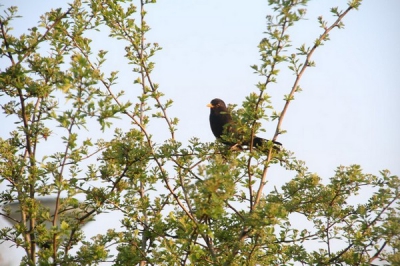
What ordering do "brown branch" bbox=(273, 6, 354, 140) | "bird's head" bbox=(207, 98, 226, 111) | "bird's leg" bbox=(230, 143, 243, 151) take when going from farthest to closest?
1. "bird's head" bbox=(207, 98, 226, 111)
2. "bird's leg" bbox=(230, 143, 243, 151)
3. "brown branch" bbox=(273, 6, 354, 140)

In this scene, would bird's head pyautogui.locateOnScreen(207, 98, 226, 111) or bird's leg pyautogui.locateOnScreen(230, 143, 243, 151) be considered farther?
bird's head pyautogui.locateOnScreen(207, 98, 226, 111)

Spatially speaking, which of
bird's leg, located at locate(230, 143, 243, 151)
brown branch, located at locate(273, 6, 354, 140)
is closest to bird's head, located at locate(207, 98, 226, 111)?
bird's leg, located at locate(230, 143, 243, 151)

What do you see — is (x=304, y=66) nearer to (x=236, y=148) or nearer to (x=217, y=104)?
(x=236, y=148)

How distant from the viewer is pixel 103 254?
505cm

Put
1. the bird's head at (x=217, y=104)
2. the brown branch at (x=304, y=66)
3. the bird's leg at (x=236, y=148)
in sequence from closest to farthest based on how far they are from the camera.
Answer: the brown branch at (x=304, y=66), the bird's leg at (x=236, y=148), the bird's head at (x=217, y=104)

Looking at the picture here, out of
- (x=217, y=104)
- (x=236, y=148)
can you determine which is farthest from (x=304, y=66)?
(x=217, y=104)

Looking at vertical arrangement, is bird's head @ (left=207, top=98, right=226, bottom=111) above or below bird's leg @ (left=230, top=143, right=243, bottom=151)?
above

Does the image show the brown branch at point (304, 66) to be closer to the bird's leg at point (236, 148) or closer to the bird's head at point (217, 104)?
the bird's leg at point (236, 148)

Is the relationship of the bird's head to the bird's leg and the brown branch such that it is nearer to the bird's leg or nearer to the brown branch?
the bird's leg

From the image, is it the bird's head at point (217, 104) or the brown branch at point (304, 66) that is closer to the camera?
the brown branch at point (304, 66)

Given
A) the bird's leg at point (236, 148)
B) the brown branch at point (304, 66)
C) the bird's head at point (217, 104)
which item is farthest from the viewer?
the bird's head at point (217, 104)

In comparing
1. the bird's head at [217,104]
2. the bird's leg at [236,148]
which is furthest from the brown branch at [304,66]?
the bird's head at [217,104]

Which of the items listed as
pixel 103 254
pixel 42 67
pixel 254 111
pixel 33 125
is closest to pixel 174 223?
pixel 103 254

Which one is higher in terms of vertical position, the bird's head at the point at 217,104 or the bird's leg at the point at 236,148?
the bird's head at the point at 217,104
